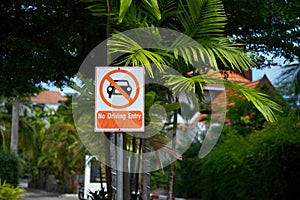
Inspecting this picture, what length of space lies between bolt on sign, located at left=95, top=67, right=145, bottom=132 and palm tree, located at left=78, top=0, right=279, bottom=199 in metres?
0.43

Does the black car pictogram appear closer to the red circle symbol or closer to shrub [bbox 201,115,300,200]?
the red circle symbol

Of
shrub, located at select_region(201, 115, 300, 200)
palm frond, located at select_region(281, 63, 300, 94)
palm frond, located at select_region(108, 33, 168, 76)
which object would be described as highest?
palm frond, located at select_region(281, 63, 300, 94)

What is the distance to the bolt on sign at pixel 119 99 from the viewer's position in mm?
4680

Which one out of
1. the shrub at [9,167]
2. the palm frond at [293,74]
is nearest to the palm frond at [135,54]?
the palm frond at [293,74]

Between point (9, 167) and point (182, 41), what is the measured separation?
48.2ft

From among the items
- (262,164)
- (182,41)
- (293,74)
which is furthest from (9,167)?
(182,41)

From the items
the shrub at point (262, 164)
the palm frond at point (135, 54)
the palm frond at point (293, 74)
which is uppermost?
the palm frond at point (293, 74)

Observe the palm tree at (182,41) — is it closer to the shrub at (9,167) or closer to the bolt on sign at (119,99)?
→ the bolt on sign at (119,99)

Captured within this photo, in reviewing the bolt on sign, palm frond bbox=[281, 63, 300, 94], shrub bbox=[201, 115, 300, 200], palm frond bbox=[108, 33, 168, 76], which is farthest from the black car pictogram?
palm frond bbox=[281, 63, 300, 94]

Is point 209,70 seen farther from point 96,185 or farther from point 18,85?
point 96,185

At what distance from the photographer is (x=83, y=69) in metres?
8.09

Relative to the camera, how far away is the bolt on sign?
15.4 feet

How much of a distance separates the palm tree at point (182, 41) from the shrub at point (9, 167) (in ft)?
44.6

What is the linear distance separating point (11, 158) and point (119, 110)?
1570 centimetres
